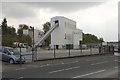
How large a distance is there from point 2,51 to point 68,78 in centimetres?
1005

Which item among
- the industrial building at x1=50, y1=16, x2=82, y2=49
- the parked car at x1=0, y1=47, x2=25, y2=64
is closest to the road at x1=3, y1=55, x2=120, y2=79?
the parked car at x1=0, y1=47, x2=25, y2=64

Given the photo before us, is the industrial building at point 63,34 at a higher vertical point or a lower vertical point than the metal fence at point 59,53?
higher

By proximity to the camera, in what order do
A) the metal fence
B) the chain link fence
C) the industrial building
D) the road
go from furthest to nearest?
the industrial building → the chain link fence → the metal fence → the road

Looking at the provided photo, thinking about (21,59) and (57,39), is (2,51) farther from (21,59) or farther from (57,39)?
(57,39)

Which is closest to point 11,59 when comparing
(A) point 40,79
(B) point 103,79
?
(A) point 40,79

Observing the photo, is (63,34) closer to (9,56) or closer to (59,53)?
(59,53)

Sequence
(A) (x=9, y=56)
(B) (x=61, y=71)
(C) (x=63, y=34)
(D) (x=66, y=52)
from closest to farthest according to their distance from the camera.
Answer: (B) (x=61, y=71)
(A) (x=9, y=56)
(D) (x=66, y=52)
(C) (x=63, y=34)

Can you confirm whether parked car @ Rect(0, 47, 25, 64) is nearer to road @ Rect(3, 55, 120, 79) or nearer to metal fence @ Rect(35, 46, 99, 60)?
road @ Rect(3, 55, 120, 79)

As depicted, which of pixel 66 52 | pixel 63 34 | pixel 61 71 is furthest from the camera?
pixel 63 34

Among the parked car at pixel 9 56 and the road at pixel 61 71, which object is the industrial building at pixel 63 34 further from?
the road at pixel 61 71

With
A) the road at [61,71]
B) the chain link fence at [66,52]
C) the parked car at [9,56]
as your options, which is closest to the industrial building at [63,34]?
the chain link fence at [66,52]

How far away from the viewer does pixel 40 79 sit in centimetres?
724

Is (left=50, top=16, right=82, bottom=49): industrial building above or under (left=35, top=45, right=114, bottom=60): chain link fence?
above

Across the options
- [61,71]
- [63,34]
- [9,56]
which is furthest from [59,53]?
[63,34]
